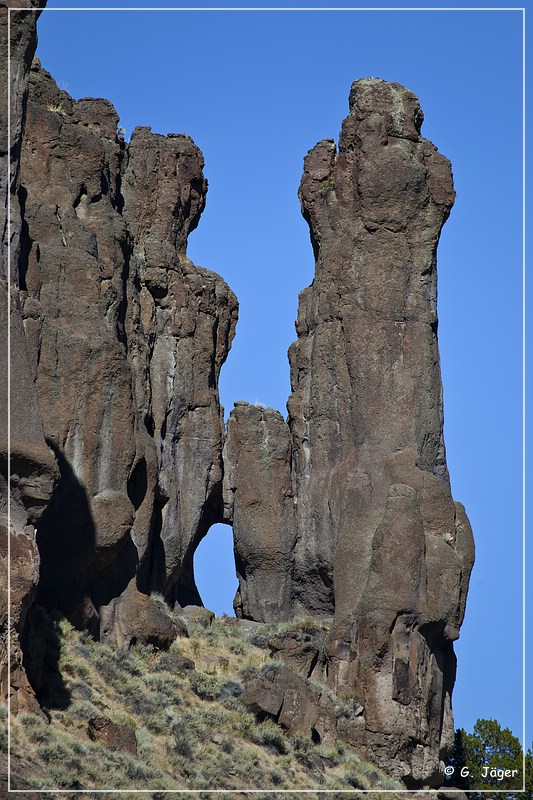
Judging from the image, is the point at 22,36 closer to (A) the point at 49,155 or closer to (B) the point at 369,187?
(A) the point at 49,155

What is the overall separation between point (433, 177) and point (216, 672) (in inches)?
564

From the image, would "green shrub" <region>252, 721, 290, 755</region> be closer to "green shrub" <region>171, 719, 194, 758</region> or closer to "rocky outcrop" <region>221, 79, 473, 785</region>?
"green shrub" <region>171, 719, 194, 758</region>

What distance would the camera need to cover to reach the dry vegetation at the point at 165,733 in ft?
148

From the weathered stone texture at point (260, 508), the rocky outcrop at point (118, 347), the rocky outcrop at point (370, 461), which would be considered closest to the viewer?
the rocky outcrop at point (118, 347)

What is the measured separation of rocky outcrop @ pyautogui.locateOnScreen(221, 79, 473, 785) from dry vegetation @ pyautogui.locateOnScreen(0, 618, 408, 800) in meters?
2.46

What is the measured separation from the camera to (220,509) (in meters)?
62.5

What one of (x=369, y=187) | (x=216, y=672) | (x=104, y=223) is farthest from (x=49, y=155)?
(x=216, y=672)

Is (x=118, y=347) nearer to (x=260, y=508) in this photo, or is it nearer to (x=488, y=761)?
(x=260, y=508)

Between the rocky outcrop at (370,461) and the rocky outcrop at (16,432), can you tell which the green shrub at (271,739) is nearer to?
the rocky outcrop at (370,461)

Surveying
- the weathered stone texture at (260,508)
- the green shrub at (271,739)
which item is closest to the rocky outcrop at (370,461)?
the weathered stone texture at (260,508)

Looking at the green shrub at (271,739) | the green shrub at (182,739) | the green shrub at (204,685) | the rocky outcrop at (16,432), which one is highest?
the rocky outcrop at (16,432)

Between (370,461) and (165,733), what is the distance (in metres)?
11.4

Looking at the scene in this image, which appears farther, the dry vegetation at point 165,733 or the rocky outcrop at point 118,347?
the rocky outcrop at point 118,347

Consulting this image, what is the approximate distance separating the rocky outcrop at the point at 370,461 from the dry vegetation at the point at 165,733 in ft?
8.07
